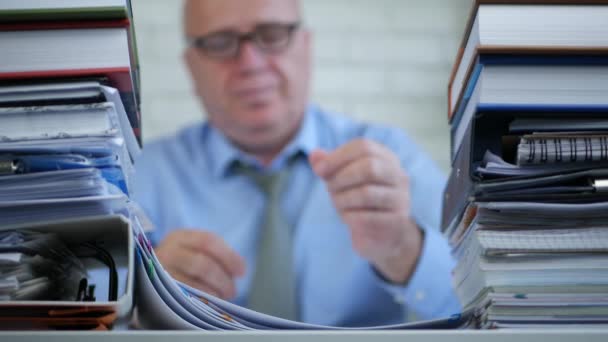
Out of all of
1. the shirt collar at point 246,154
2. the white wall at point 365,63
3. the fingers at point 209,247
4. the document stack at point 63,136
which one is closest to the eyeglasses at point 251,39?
the shirt collar at point 246,154

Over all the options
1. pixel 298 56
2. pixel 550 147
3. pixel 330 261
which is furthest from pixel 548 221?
pixel 298 56

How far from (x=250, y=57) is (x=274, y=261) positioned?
0.53 m

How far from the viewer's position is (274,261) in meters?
1.78

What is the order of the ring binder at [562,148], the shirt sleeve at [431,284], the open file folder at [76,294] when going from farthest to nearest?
the shirt sleeve at [431,284] → the ring binder at [562,148] → the open file folder at [76,294]

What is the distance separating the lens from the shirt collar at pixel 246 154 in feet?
6.51

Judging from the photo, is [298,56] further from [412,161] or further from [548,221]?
[548,221]

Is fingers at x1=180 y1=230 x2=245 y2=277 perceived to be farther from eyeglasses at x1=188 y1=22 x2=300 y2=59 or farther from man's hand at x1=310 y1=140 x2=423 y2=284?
eyeglasses at x1=188 y1=22 x2=300 y2=59

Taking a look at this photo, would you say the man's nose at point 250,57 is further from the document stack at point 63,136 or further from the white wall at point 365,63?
the document stack at point 63,136

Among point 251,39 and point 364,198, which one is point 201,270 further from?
point 251,39

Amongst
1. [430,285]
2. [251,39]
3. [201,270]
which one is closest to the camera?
[201,270]

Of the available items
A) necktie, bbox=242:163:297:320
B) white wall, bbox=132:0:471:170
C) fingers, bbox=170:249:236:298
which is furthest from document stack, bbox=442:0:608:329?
white wall, bbox=132:0:471:170

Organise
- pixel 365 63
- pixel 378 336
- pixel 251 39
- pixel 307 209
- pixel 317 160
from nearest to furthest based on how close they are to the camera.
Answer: pixel 378 336 < pixel 317 160 < pixel 251 39 < pixel 307 209 < pixel 365 63

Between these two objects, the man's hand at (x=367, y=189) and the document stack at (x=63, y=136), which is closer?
the document stack at (x=63, y=136)

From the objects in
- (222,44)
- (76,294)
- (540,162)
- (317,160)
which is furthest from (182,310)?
(222,44)
